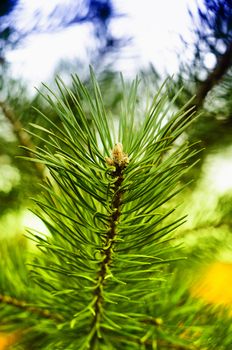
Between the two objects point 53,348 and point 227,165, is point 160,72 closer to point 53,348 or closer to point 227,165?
point 227,165

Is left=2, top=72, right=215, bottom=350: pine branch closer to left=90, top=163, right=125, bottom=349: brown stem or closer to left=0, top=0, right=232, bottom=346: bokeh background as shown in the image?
left=90, top=163, right=125, bottom=349: brown stem

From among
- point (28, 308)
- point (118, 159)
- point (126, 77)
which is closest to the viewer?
point (118, 159)

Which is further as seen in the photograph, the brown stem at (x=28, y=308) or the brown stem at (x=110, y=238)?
the brown stem at (x=28, y=308)

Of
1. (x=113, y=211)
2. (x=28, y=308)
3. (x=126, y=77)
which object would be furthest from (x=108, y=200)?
(x=126, y=77)

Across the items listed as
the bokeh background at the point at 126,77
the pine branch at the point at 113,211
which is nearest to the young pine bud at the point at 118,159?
the pine branch at the point at 113,211

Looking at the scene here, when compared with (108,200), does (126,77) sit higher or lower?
higher

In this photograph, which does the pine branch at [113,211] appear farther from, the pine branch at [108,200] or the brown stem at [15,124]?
the brown stem at [15,124]

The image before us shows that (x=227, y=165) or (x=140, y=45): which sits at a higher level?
(x=140, y=45)

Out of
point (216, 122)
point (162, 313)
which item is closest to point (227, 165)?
point (216, 122)

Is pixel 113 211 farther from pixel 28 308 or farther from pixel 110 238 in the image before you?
pixel 28 308
